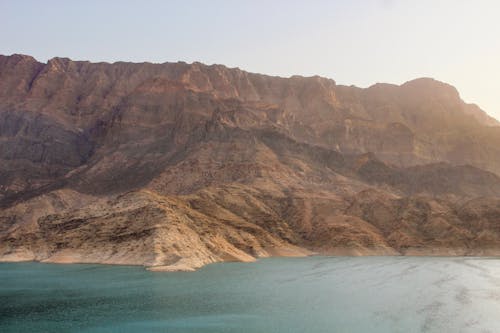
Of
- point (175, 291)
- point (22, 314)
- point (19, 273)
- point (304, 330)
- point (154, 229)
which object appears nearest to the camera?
point (304, 330)

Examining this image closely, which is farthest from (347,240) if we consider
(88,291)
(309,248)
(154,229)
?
(88,291)

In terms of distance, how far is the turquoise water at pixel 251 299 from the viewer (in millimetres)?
67000

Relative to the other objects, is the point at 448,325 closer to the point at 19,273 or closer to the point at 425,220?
the point at 19,273

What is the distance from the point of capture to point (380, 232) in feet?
639

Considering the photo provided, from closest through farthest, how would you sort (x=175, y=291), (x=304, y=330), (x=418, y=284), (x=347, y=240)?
(x=304, y=330) → (x=175, y=291) → (x=418, y=284) → (x=347, y=240)

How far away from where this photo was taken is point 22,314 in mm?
72312

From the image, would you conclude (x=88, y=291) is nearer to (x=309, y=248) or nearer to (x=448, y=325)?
(x=448, y=325)

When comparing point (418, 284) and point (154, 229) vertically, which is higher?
point (154, 229)

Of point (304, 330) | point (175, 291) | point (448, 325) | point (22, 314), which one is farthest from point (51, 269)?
point (448, 325)

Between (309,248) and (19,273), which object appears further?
(309,248)

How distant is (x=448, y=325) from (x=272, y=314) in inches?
840

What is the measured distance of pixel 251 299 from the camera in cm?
8606

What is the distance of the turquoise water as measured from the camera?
67.0 metres

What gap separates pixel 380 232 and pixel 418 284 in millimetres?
90166
